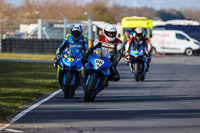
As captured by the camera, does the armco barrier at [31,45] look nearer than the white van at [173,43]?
Yes

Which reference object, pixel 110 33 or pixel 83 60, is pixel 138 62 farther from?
pixel 83 60

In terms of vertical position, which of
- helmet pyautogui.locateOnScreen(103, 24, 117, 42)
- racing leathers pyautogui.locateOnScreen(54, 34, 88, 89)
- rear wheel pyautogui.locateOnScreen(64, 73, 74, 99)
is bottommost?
rear wheel pyautogui.locateOnScreen(64, 73, 74, 99)

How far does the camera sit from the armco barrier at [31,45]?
3981 cm

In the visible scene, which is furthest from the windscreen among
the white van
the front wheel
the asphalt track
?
the white van

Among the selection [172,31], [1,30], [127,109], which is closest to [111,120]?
[127,109]

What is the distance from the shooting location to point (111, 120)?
31.8ft

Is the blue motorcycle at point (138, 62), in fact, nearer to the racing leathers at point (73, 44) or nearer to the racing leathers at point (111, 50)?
the racing leathers at point (73, 44)

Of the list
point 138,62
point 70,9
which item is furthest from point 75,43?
point 70,9

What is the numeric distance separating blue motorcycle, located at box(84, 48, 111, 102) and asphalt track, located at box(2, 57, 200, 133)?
250 mm

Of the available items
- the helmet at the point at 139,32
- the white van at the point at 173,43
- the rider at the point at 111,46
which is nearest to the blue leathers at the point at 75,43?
the rider at the point at 111,46

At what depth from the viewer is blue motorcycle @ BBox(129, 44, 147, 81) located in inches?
751

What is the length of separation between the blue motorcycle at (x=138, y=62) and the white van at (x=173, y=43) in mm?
22785

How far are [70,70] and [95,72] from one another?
0.84 meters

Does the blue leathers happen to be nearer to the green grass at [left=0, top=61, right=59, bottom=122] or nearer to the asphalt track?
the asphalt track
